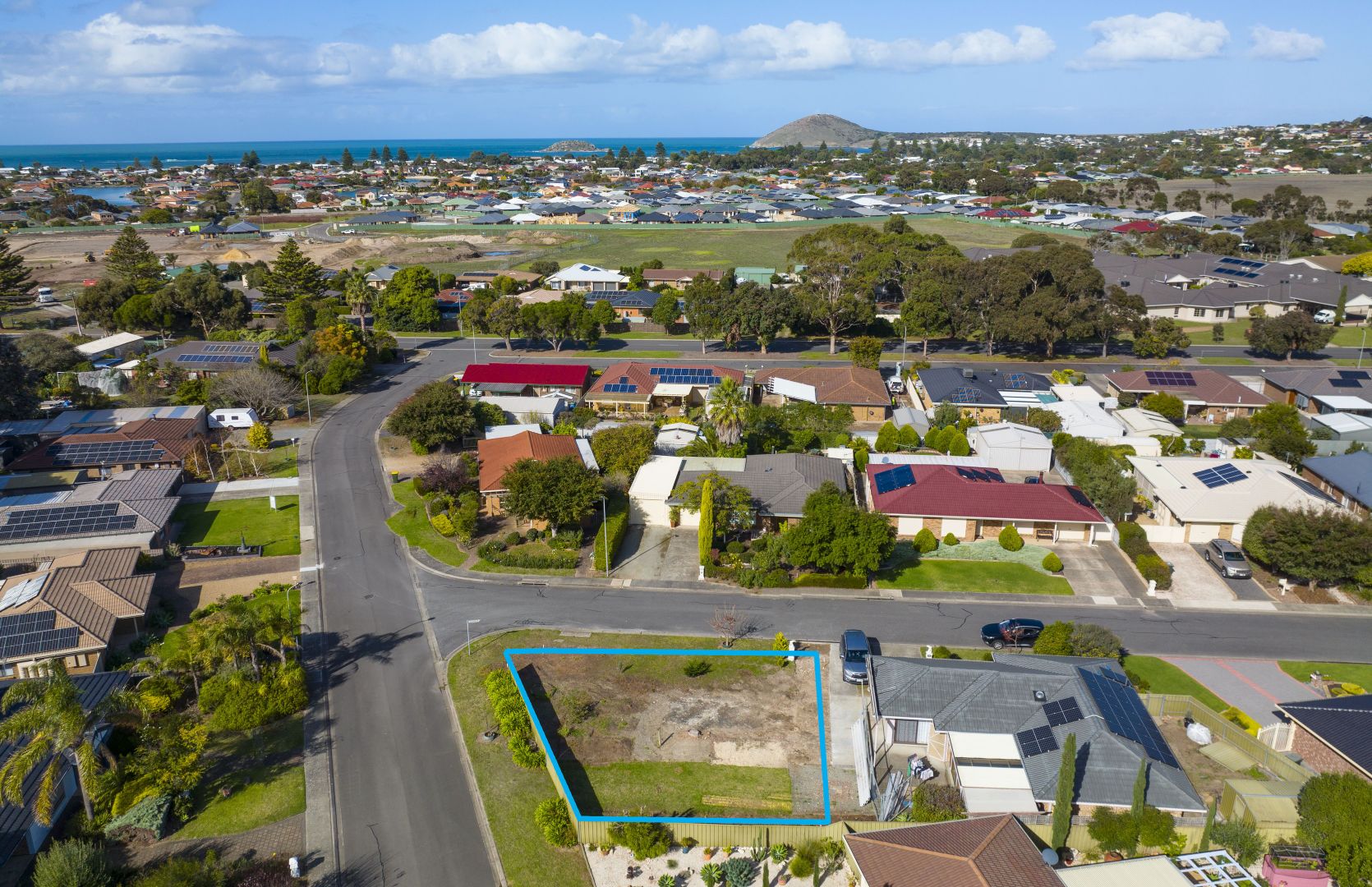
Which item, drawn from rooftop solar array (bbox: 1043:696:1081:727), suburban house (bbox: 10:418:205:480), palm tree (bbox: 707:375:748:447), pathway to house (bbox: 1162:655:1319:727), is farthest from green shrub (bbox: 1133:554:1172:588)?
suburban house (bbox: 10:418:205:480)

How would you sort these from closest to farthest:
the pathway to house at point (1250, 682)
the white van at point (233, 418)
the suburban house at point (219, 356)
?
the pathway to house at point (1250, 682) < the white van at point (233, 418) < the suburban house at point (219, 356)

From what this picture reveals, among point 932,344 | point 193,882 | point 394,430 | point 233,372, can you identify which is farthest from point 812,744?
point 932,344

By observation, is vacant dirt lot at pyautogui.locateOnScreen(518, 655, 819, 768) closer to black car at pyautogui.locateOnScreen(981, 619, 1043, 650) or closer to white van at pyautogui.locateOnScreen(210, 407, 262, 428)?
black car at pyautogui.locateOnScreen(981, 619, 1043, 650)

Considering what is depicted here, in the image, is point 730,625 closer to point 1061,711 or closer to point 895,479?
point 1061,711

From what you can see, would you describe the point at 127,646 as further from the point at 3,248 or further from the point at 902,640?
the point at 3,248

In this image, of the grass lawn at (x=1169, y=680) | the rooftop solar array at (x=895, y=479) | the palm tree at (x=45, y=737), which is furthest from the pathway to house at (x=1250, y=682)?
the palm tree at (x=45, y=737)

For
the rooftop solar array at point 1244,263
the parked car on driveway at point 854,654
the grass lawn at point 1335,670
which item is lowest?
the grass lawn at point 1335,670

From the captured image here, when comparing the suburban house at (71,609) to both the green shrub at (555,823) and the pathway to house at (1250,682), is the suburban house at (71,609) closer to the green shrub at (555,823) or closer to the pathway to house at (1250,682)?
the green shrub at (555,823)
